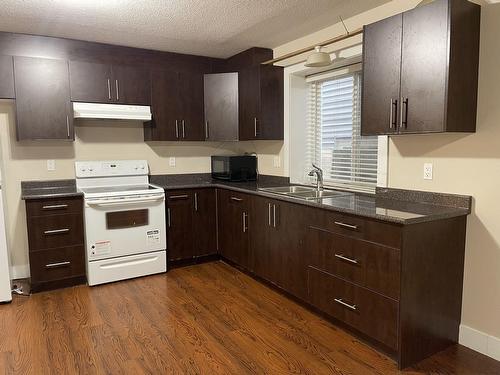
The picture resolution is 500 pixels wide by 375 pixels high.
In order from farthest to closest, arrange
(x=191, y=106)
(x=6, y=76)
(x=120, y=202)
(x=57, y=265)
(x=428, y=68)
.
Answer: (x=191, y=106) → (x=120, y=202) → (x=57, y=265) → (x=6, y=76) → (x=428, y=68)

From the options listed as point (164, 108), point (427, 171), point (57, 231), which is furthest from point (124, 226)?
point (427, 171)

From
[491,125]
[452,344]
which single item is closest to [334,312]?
[452,344]

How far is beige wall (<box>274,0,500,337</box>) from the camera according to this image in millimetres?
2178

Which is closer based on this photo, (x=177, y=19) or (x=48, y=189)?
(x=177, y=19)

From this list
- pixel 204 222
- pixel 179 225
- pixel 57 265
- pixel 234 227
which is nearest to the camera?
pixel 57 265

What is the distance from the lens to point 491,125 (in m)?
2.19

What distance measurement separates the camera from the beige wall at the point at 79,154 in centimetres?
357

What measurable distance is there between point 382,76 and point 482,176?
2.84 ft

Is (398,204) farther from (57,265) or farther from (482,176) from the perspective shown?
(57,265)

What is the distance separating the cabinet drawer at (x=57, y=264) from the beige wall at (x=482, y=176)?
9.86 ft

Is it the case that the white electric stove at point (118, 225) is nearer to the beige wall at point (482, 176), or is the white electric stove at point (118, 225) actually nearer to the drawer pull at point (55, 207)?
the drawer pull at point (55, 207)

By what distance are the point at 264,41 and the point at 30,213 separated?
271cm

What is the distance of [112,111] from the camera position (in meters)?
3.68

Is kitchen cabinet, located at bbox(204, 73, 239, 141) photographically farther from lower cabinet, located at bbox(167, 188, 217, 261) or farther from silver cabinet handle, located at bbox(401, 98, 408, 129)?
silver cabinet handle, located at bbox(401, 98, 408, 129)
